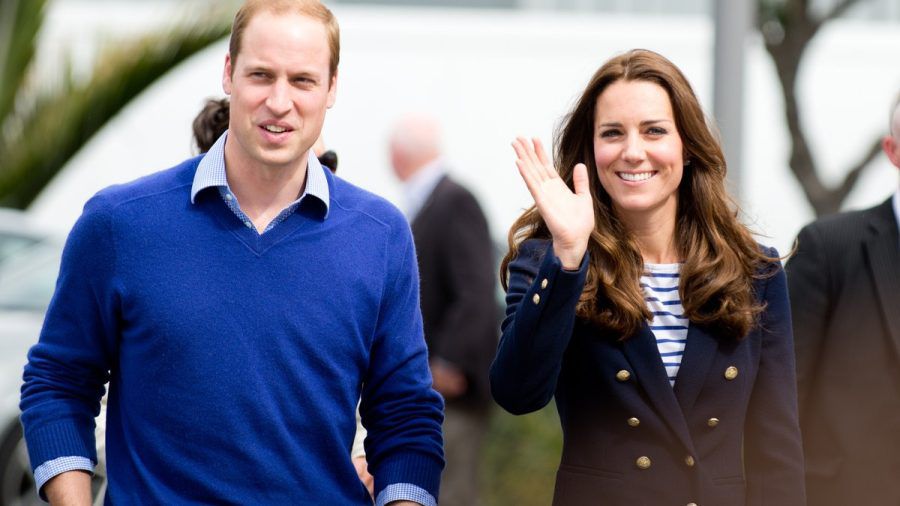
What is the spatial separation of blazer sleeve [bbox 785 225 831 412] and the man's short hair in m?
1.74

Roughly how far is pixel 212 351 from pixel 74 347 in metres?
0.32

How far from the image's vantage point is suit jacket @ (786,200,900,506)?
4613 mm

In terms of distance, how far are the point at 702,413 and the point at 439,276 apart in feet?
12.6

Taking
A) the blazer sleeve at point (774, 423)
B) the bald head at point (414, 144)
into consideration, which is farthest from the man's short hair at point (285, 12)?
the bald head at point (414, 144)

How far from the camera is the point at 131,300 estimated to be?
350 cm

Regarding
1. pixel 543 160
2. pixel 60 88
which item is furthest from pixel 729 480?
pixel 60 88

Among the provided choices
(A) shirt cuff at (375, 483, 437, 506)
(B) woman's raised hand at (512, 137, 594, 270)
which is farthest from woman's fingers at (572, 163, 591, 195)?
(A) shirt cuff at (375, 483, 437, 506)

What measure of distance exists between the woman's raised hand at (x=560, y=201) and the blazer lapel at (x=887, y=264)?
4.21ft

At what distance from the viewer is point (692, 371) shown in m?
3.77

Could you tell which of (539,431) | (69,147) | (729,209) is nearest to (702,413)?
(729,209)

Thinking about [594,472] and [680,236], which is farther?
[680,236]

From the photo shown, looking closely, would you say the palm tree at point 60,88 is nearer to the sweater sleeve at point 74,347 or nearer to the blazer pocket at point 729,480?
the sweater sleeve at point 74,347

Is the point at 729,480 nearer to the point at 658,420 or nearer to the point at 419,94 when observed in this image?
the point at 658,420

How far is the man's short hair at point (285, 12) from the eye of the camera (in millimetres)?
3600
